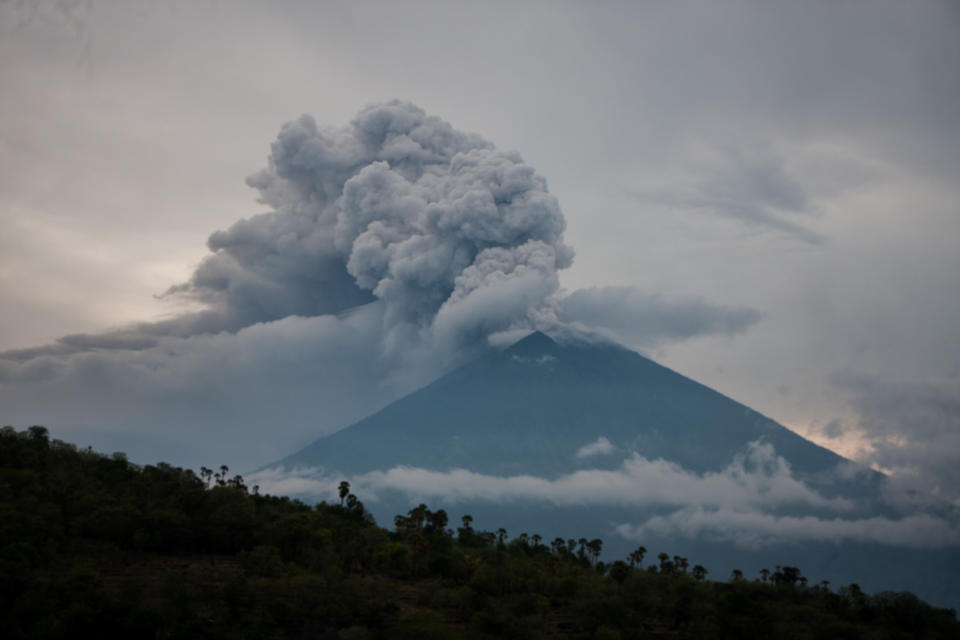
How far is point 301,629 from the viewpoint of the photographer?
118 feet

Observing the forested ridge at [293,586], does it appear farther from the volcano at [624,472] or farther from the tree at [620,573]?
the volcano at [624,472]

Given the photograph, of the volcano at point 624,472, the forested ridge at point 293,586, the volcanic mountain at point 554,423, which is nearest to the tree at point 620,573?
the forested ridge at point 293,586

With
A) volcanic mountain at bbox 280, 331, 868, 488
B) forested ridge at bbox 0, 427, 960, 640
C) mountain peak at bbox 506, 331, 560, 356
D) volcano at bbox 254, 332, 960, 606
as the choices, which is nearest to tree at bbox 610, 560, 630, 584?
forested ridge at bbox 0, 427, 960, 640

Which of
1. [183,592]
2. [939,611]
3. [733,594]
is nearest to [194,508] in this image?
[183,592]

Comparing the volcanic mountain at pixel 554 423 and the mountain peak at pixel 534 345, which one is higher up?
the mountain peak at pixel 534 345

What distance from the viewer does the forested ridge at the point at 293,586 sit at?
1363 inches

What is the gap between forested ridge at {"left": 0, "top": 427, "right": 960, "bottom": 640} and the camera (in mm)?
34625

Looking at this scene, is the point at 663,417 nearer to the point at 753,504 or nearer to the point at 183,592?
the point at 753,504

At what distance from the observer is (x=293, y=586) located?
38.9 m

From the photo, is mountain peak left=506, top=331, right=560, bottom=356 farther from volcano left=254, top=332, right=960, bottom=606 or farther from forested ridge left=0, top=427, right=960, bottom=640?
forested ridge left=0, top=427, right=960, bottom=640

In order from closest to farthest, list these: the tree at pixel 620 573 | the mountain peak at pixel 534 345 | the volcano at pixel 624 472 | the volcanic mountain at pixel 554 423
Result: the tree at pixel 620 573 → the volcano at pixel 624 472 → the volcanic mountain at pixel 554 423 → the mountain peak at pixel 534 345

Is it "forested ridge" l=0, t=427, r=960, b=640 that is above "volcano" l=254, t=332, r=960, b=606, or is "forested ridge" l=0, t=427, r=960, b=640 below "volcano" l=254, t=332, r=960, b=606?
below

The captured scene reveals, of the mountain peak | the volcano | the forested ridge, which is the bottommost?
the forested ridge

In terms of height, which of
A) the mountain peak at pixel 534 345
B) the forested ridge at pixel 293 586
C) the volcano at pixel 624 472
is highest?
the mountain peak at pixel 534 345
